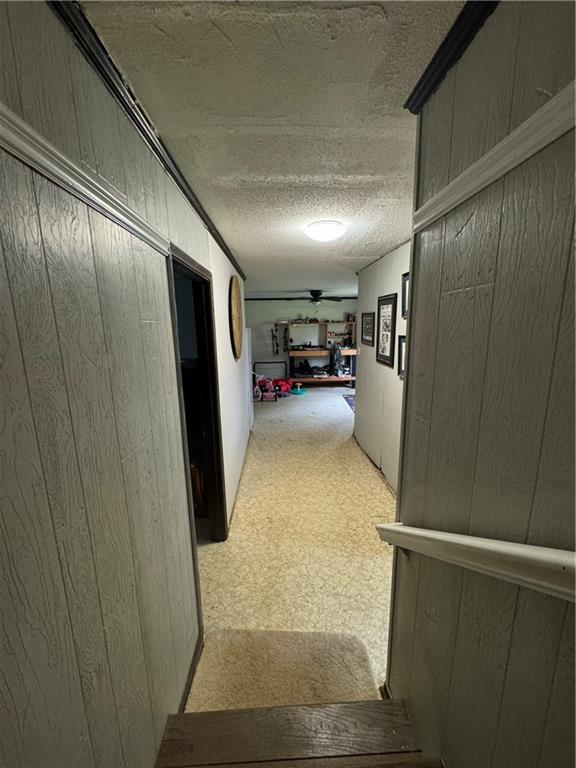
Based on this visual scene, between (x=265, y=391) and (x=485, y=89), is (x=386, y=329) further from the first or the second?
(x=265, y=391)

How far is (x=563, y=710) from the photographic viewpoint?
1.65 ft

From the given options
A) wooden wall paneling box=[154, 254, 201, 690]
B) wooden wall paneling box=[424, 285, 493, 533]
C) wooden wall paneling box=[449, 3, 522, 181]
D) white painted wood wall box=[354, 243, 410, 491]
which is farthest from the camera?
white painted wood wall box=[354, 243, 410, 491]

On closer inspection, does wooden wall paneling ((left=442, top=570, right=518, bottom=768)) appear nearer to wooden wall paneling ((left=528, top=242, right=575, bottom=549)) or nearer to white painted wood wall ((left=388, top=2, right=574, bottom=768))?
white painted wood wall ((left=388, top=2, right=574, bottom=768))

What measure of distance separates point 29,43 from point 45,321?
504mm

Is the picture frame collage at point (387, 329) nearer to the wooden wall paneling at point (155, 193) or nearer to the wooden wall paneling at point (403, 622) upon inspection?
the wooden wall paneling at point (403, 622)

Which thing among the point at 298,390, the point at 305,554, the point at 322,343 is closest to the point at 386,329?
the point at 305,554

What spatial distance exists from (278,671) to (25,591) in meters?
1.48

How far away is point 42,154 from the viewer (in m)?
0.56

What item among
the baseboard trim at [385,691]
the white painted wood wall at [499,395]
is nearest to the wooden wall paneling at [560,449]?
the white painted wood wall at [499,395]

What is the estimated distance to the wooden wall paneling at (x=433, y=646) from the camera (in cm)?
85

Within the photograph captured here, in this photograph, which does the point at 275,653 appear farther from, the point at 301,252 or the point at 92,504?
the point at 301,252

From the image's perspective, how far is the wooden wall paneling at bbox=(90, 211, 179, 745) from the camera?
80cm

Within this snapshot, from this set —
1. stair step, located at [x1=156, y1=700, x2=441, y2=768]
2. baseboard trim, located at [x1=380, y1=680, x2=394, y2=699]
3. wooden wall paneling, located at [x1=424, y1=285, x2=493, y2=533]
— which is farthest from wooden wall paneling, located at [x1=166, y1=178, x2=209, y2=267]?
baseboard trim, located at [x1=380, y1=680, x2=394, y2=699]

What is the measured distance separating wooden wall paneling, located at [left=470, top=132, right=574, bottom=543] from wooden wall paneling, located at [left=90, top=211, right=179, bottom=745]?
36.3 inches
